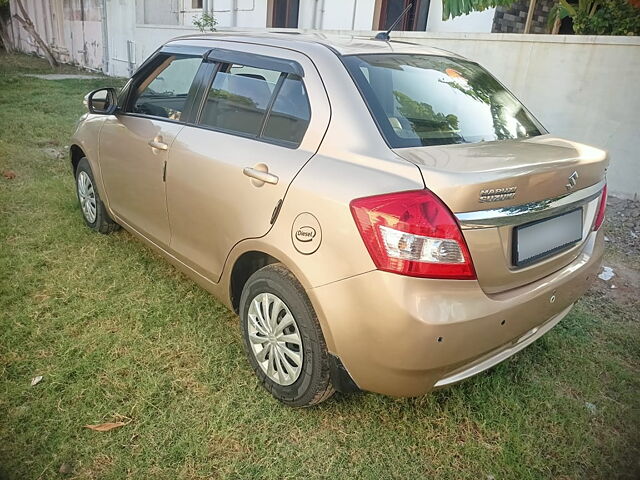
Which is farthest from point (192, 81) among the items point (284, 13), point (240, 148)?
point (284, 13)

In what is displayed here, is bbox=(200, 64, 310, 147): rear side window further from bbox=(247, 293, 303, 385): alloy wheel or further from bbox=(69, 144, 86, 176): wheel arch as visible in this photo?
bbox=(69, 144, 86, 176): wheel arch

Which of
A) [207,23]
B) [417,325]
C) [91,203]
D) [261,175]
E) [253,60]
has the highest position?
[207,23]

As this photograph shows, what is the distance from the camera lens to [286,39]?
2635mm

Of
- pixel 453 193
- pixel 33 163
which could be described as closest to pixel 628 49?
pixel 453 193

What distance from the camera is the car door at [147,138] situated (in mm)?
3066

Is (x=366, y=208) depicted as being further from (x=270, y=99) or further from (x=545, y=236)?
(x=270, y=99)

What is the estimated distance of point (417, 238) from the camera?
1.85 m

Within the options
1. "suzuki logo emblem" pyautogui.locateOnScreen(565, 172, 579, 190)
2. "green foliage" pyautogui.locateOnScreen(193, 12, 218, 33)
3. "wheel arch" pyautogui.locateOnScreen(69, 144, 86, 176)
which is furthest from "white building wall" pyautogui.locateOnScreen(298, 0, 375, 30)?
"suzuki logo emblem" pyautogui.locateOnScreen(565, 172, 579, 190)

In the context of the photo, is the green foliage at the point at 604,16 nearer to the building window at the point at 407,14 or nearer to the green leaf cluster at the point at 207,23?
the building window at the point at 407,14

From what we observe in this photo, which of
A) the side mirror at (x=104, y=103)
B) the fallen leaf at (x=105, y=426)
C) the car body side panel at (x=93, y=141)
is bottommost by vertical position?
the fallen leaf at (x=105, y=426)

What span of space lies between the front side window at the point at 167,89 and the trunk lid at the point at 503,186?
1.68 m

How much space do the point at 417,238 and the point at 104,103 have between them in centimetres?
278

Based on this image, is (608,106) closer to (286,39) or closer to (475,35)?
(475,35)

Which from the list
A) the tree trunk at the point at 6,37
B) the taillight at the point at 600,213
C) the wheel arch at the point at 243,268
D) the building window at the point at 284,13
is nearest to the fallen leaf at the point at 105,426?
the wheel arch at the point at 243,268
